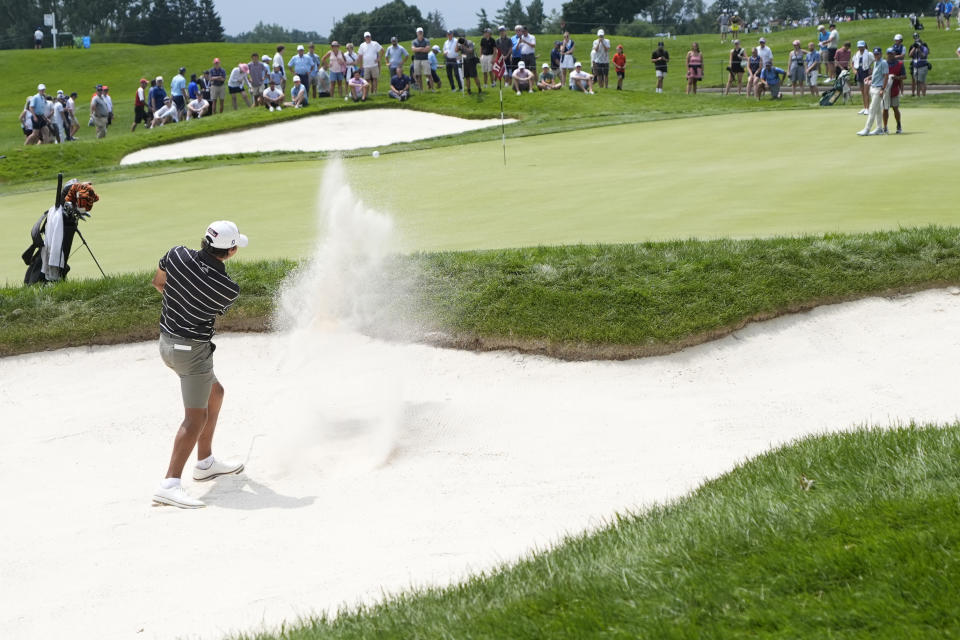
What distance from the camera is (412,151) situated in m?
25.2

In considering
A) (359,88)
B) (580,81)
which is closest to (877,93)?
(580,81)

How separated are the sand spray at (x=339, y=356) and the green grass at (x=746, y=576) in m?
3.13

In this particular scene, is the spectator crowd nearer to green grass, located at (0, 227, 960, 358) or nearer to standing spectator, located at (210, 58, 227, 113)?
standing spectator, located at (210, 58, 227, 113)

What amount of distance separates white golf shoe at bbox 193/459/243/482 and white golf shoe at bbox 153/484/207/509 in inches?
17.1

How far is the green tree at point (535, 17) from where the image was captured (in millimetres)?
113688

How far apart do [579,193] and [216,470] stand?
9033 mm

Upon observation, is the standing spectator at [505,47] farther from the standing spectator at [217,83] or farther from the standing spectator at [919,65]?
the standing spectator at [919,65]

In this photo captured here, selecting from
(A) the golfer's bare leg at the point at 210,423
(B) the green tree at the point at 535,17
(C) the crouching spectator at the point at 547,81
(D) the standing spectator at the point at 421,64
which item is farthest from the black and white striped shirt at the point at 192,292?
(B) the green tree at the point at 535,17

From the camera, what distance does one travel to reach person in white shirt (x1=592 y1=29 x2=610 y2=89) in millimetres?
35438

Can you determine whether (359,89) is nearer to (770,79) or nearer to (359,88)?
(359,88)

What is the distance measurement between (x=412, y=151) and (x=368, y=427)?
17290mm

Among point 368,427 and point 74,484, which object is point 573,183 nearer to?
point 368,427

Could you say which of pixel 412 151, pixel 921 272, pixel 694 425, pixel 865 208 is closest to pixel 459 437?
pixel 694 425

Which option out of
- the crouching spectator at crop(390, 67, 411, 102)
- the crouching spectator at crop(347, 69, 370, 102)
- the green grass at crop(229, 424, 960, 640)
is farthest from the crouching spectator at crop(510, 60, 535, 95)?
the green grass at crop(229, 424, 960, 640)
